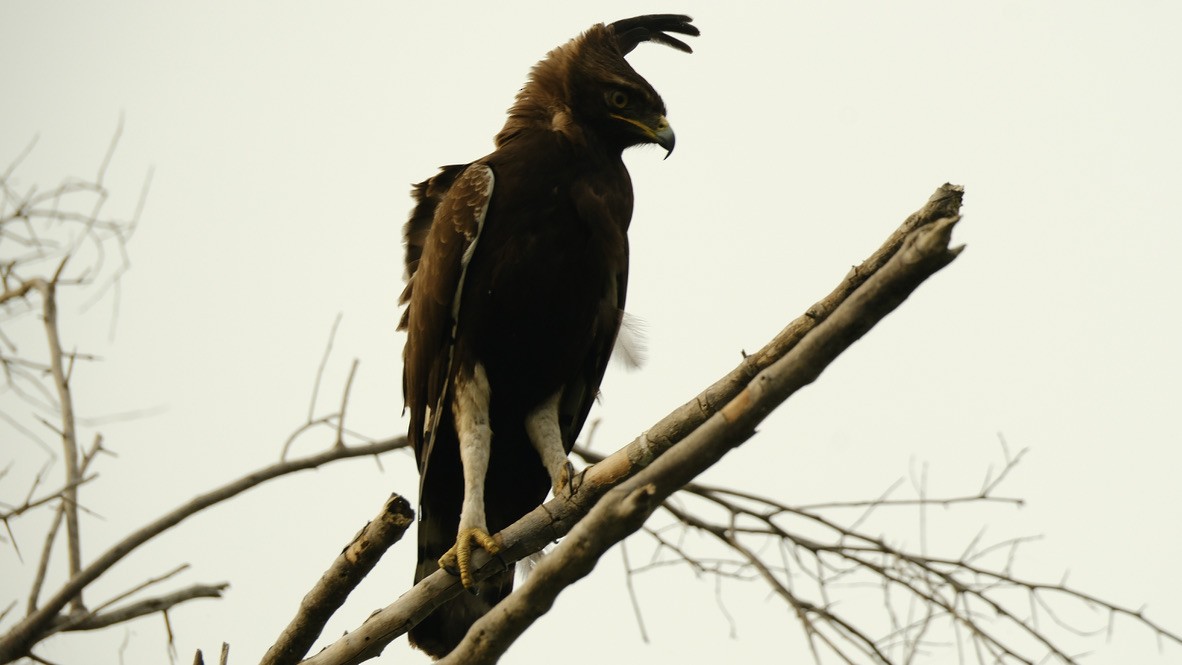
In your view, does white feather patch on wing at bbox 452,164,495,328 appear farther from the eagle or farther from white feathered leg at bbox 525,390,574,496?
white feathered leg at bbox 525,390,574,496

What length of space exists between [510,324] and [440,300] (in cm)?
28

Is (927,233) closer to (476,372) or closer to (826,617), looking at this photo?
(476,372)

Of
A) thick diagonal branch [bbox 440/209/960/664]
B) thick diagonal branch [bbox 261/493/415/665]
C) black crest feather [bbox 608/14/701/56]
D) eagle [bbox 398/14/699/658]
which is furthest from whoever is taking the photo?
black crest feather [bbox 608/14/701/56]

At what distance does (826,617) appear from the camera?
14.3 feet

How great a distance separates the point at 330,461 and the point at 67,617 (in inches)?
56.3

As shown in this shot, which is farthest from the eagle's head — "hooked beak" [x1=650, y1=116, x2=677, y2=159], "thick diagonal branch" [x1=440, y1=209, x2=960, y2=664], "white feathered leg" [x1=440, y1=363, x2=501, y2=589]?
"thick diagonal branch" [x1=440, y1=209, x2=960, y2=664]

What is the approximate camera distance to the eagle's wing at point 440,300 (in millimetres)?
4008

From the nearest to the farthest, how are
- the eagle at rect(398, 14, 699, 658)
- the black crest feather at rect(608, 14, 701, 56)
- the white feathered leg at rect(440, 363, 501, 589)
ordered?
the white feathered leg at rect(440, 363, 501, 589), the eagle at rect(398, 14, 699, 658), the black crest feather at rect(608, 14, 701, 56)

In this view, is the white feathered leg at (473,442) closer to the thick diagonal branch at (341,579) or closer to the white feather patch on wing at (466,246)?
the white feather patch on wing at (466,246)

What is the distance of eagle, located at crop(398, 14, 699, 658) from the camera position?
397 cm

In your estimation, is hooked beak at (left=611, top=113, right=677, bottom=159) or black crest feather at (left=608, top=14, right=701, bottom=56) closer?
hooked beak at (left=611, top=113, right=677, bottom=159)

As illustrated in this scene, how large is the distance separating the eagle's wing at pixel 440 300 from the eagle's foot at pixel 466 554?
67 cm

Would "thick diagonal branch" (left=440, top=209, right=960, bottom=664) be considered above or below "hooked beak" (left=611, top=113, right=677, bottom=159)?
below

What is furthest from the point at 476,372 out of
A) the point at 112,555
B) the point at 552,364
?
the point at 112,555
